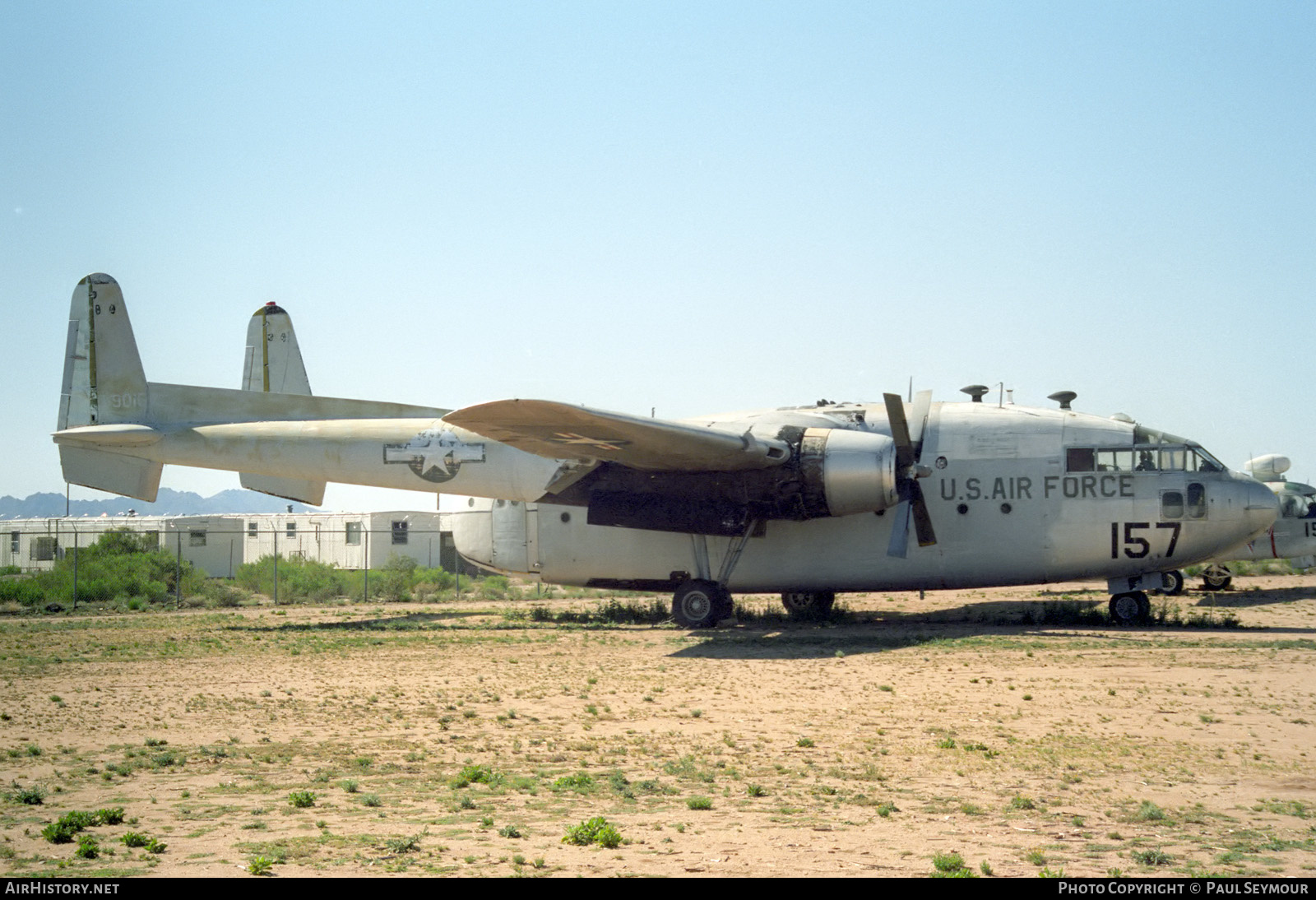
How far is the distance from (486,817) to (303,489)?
695 inches

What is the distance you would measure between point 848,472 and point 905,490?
1.46m

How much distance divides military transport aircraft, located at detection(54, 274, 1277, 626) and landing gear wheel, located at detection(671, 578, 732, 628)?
0.11ft

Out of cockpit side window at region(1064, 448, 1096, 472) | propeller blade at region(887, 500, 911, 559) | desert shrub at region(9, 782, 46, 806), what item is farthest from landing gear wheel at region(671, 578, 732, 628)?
desert shrub at region(9, 782, 46, 806)

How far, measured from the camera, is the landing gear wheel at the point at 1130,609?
19141 mm

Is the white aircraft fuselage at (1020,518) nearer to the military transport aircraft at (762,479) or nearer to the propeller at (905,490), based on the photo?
the military transport aircraft at (762,479)

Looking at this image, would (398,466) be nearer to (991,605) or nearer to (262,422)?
(262,422)

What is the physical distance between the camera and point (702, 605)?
20.4 m

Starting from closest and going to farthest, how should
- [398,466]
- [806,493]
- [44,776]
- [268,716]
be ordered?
[44,776] < [268,716] < [806,493] < [398,466]

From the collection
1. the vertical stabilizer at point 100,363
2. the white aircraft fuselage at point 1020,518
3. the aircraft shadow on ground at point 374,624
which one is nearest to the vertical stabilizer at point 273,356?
the vertical stabilizer at point 100,363

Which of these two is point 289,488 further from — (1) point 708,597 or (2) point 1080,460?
(2) point 1080,460

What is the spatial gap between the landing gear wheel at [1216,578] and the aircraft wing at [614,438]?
14.2 meters

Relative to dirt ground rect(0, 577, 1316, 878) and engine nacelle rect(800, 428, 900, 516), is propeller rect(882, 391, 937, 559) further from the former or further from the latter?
dirt ground rect(0, 577, 1316, 878)
